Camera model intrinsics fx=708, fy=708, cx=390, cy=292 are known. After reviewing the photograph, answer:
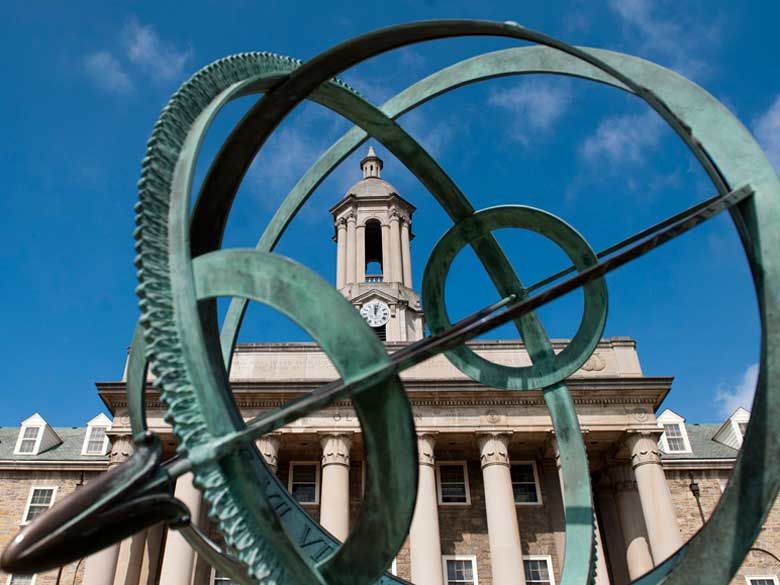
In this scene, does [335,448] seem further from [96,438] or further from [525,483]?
[96,438]

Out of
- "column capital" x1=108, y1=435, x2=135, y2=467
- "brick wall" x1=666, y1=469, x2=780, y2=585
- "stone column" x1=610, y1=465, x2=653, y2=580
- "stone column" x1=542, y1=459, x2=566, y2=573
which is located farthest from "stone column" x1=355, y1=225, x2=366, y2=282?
"brick wall" x1=666, y1=469, x2=780, y2=585

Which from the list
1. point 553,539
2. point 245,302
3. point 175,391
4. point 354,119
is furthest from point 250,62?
point 553,539

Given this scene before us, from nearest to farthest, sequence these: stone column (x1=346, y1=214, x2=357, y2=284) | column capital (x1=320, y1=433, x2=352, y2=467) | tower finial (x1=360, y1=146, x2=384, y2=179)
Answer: column capital (x1=320, y1=433, x2=352, y2=467) < stone column (x1=346, y1=214, x2=357, y2=284) < tower finial (x1=360, y1=146, x2=384, y2=179)

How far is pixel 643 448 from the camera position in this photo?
26922 millimetres

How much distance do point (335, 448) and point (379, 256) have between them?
16383 millimetres

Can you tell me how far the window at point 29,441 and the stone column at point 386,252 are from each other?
1911cm

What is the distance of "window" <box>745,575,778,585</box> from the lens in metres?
29.1

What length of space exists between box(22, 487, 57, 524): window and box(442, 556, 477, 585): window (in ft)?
58.6

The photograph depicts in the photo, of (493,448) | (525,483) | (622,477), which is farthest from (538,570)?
(493,448)

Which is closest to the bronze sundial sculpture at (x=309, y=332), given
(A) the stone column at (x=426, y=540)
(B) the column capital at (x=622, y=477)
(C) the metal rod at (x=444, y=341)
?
(C) the metal rod at (x=444, y=341)

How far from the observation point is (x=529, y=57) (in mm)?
7832

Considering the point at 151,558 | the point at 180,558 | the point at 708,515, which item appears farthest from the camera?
the point at 708,515

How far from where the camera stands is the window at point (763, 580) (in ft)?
95.6

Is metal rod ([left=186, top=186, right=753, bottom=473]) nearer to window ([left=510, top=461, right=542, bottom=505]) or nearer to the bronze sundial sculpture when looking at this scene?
the bronze sundial sculpture
